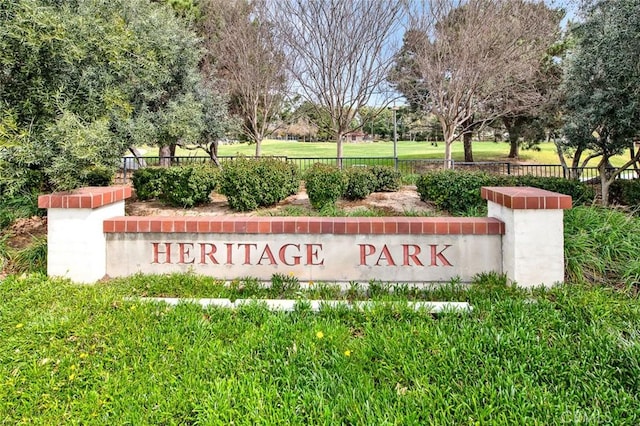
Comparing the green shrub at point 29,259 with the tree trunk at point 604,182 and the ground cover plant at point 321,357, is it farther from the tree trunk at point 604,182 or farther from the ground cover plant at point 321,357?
the tree trunk at point 604,182

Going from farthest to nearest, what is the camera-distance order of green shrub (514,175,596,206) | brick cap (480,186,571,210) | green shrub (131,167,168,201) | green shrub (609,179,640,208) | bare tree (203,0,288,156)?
bare tree (203,0,288,156), green shrub (609,179,640,208), green shrub (131,167,168,201), green shrub (514,175,596,206), brick cap (480,186,571,210)

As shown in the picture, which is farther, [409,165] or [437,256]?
[409,165]

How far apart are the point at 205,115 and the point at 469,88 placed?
28.2 ft

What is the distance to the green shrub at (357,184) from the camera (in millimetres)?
8398

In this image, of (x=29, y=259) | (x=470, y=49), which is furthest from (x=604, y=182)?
(x=29, y=259)

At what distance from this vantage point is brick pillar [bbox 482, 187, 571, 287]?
3.30 meters

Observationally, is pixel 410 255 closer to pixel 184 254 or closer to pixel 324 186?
pixel 184 254

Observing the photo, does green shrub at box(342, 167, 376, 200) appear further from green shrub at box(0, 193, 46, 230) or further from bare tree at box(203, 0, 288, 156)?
bare tree at box(203, 0, 288, 156)

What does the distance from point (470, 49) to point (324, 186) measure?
25.4ft

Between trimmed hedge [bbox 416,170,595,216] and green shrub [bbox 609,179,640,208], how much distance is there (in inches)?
74.7


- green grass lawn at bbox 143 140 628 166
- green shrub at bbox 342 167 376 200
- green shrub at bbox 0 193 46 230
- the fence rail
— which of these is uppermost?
green grass lawn at bbox 143 140 628 166

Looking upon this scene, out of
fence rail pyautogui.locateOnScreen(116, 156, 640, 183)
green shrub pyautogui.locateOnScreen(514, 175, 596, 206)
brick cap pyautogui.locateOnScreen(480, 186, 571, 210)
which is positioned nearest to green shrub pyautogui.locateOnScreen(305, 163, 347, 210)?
fence rail pyautogui.locateOnScreen(116, 156, 640, 183)

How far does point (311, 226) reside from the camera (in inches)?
142

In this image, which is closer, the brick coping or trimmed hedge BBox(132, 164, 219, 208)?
the brick coping
